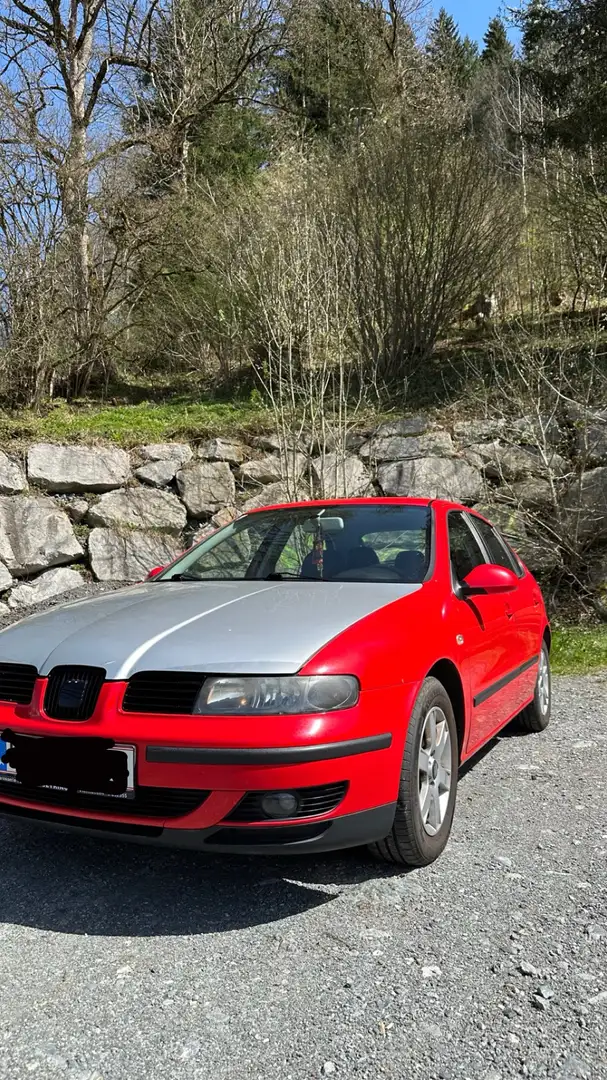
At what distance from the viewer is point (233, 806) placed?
263 cm

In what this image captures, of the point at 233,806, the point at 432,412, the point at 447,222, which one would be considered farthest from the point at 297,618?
the point at 447,222

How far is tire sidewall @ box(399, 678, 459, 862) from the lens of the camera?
2894 millimetres

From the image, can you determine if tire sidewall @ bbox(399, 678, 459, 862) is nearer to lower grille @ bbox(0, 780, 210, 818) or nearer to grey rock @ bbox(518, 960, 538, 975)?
grey rock @ bbox(518, 960, 538, 975)

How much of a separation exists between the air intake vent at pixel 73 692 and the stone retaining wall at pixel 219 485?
22.1ft

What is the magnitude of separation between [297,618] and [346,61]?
72.0ft

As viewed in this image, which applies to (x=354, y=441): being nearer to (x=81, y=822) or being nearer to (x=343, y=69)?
(x=81, y=822)

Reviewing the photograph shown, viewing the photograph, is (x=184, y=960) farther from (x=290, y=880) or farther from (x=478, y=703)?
(x=478, y=703)

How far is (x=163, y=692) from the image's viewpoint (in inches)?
108

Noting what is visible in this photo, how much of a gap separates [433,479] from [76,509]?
4.49m

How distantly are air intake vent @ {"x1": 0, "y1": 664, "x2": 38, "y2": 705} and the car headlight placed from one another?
0.72 meters

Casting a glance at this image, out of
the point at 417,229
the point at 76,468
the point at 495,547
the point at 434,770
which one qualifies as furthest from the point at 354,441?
the point at 434,770

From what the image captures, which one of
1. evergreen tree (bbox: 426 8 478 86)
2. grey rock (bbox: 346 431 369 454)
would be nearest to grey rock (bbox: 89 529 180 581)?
grey rock (bbox: 346 431 369 454)

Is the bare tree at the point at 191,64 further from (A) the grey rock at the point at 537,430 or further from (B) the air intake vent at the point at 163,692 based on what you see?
(B) the air intake vent at the point at 163,692

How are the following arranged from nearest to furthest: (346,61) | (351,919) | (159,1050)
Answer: (159,1050), (351,919), (346,61)
